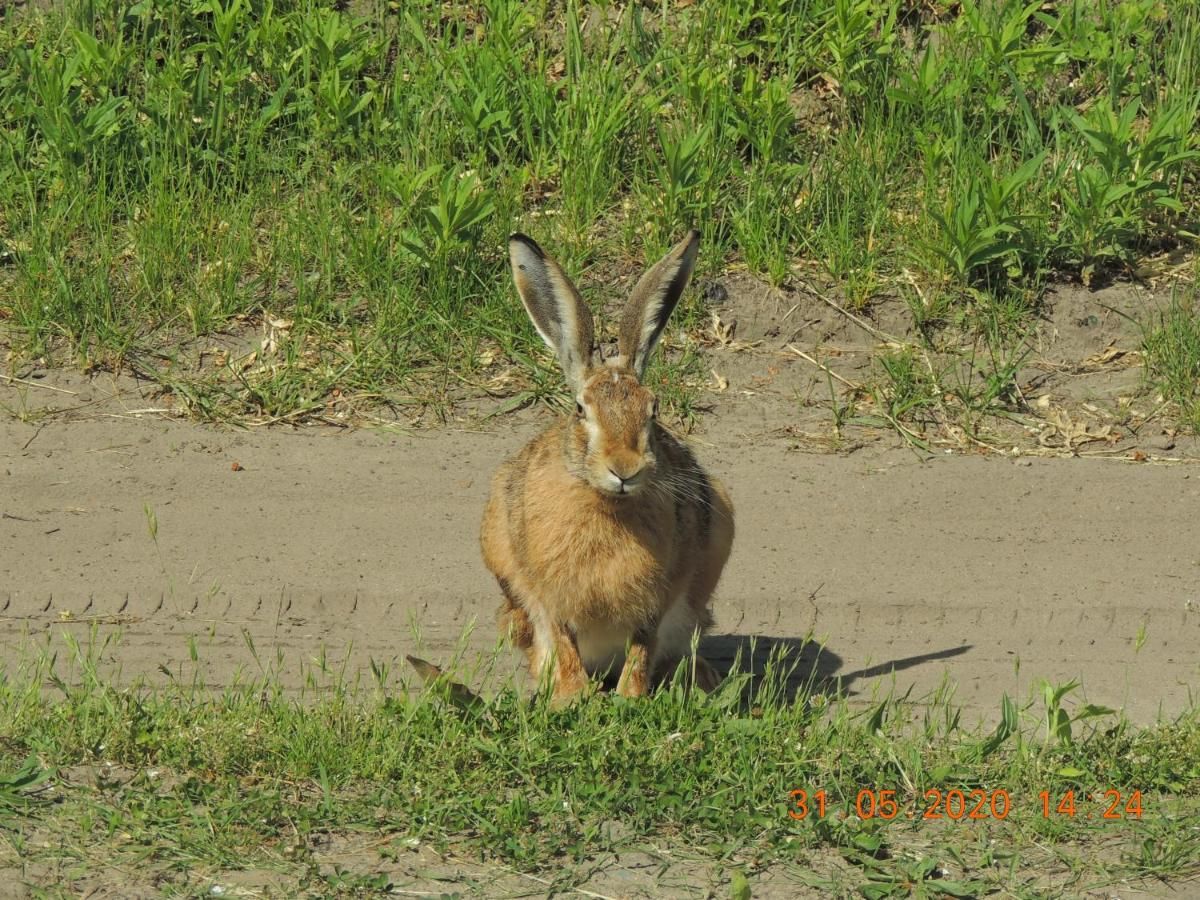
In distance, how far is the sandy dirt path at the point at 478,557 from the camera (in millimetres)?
6102

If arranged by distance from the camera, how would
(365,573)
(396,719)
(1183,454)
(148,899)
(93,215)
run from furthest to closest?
(93,215) < (1183,454) < (365,573) < (396,719) < (148,899)

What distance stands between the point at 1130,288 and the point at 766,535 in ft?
8.68

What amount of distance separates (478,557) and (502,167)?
254cm

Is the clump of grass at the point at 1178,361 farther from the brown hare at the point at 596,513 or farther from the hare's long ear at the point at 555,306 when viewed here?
the hare's long ear at the point at 555,306

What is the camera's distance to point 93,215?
8203 millimetres

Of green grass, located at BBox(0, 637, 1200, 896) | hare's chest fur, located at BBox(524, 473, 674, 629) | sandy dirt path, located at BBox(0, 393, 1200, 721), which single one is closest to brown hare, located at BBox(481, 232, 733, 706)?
hare's chest fur, located at BBox(524, 473, 674, 629)

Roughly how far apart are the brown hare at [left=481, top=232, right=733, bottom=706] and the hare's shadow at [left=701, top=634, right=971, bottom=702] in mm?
662

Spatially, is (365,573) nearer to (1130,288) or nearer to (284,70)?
(284,70)

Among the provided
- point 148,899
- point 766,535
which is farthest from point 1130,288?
point 148,899
